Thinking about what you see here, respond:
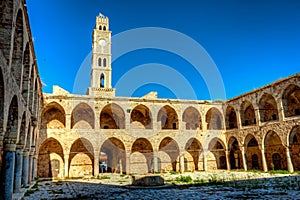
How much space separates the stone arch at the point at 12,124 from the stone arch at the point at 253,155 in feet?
72.7

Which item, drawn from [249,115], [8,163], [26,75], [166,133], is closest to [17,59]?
[26,75]

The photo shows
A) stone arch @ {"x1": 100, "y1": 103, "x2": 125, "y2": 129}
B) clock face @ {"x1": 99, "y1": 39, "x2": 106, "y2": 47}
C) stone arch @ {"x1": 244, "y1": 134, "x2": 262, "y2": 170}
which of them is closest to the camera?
stone arch @ {"x1": 244, "y1": 134, "x2": 262, "y2": 170}

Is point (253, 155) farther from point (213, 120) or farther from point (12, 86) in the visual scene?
point (12, 86)

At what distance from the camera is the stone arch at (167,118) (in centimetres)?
2877

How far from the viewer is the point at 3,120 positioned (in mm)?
7969

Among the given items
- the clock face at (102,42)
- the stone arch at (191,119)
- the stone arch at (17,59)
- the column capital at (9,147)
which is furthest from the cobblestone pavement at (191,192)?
the clock face at (102,42)

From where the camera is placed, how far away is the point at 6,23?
856cm

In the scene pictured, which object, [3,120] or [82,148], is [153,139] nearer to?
[82,148]

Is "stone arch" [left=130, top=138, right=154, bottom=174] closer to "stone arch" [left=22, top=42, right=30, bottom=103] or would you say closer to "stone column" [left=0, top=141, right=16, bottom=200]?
"stone arch" [left=22, top=42, right=30, bottom=103]

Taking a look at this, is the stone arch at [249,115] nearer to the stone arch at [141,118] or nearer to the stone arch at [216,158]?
the stone arch at [216,158]

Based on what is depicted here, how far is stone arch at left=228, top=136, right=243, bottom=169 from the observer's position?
28578mm

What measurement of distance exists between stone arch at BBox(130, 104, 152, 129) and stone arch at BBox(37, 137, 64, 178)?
8.33 metres

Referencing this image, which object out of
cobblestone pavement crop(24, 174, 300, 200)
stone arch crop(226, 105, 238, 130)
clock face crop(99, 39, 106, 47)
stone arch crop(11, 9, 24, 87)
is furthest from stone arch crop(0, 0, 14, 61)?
clock face crop(99, 39, 106, 47)

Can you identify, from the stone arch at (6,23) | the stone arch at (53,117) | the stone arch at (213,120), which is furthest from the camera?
the stone arch at (213,120)
